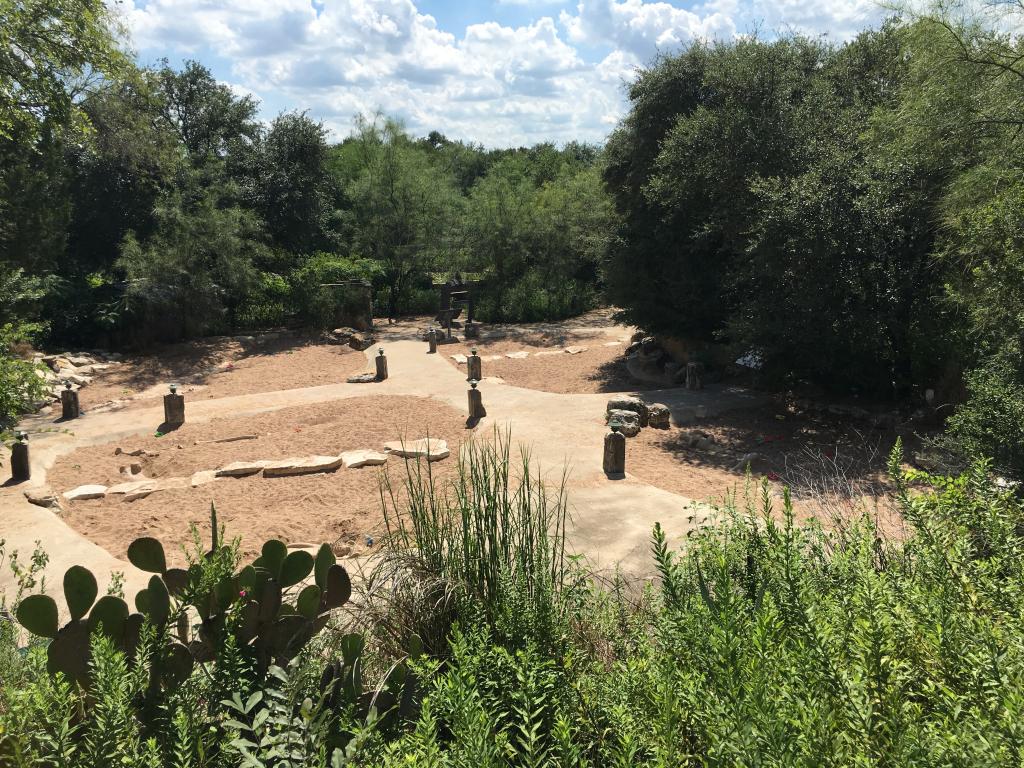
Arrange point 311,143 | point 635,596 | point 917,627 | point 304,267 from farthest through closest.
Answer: point 311,143
point 304,267
point 635,596
point 917,627

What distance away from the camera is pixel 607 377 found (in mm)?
14242

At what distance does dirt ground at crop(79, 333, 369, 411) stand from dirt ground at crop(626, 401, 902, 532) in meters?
7.58

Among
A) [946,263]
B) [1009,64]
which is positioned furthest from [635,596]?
[1009,64]

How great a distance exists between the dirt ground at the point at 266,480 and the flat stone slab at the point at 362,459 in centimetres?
13

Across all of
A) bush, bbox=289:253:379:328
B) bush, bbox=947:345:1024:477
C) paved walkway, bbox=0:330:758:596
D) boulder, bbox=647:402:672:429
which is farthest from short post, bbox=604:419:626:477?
bush, bbox=289:253:379:328

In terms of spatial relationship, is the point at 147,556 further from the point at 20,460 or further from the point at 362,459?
the point at 20,460

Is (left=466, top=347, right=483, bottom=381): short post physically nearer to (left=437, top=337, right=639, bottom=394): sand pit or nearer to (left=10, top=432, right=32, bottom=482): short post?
(left=437, top=337, right=639, bottom=394): sand pit

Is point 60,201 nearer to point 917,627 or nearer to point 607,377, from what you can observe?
point 607,377

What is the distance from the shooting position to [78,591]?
2.43m

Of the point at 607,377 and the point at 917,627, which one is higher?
the point at 917,627

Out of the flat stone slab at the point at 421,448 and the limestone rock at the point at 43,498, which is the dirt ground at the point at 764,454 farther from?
the limestone rock at the point at 43,498

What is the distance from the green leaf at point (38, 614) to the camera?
7.57 feet

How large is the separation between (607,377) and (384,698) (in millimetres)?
12046

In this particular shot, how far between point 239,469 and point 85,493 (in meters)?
1.65
